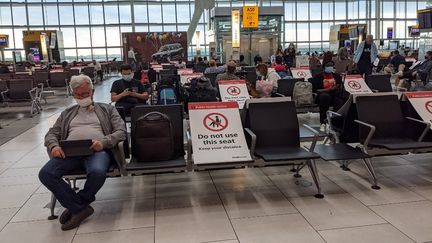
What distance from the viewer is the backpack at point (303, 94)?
6855 mm

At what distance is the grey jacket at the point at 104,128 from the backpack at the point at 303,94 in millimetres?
3646

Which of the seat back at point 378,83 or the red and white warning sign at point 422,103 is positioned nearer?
the red and white warning sign at point 422,103

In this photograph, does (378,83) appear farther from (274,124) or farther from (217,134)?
(217,134)

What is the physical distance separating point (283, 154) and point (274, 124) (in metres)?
0.51

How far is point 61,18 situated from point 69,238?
29.6 meters

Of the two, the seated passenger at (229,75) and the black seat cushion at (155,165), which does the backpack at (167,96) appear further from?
the black seat cushion at (155,165)

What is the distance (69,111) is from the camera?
4.00 m

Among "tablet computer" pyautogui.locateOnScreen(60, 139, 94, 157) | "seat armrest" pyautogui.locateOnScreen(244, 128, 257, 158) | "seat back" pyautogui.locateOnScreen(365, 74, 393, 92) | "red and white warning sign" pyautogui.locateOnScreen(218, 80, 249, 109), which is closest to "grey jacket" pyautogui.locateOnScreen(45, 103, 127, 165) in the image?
"tablet computer" pyautogui.locateOnScreen(60, 139, 94, 157)

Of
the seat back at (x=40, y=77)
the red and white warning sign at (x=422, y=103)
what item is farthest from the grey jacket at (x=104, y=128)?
the seat back at (x=40, y=77)

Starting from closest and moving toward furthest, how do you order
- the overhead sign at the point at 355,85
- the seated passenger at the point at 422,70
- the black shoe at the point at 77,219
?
the black shoe at the point at 77,219
the overhead sign at the point at 355,85
the seated passenger at the point at 422,70

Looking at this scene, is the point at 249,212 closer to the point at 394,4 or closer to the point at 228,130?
the point at 228,130

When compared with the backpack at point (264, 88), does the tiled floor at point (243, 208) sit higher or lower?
lower

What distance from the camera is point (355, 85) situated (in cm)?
725

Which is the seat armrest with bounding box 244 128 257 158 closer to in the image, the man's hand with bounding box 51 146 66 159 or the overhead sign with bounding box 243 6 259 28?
the man's hand with bounding box 51 146 66 159
